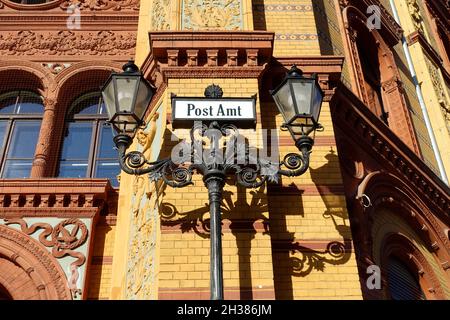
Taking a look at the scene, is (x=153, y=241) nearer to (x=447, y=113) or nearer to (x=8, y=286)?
(x=8, y=286)

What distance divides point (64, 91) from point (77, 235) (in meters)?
3.08

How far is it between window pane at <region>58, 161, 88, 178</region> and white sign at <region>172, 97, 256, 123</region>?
4173 millimetres

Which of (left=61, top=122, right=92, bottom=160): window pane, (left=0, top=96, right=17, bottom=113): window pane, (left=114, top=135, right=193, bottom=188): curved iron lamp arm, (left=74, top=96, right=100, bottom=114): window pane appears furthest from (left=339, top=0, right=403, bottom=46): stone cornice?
(left=114, top=135, right=193, bottom=188): curved iron lamp arm

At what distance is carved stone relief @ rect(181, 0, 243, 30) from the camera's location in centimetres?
818

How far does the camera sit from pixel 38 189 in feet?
29.3

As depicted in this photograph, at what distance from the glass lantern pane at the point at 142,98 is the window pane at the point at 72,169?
14.4 ft

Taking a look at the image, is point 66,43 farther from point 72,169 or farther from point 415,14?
point 415,14

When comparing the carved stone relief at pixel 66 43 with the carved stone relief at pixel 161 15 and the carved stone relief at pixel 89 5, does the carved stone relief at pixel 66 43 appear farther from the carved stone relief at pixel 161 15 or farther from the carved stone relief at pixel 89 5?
the carved stone relief at pixel 161 15

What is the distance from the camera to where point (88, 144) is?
1034 cm

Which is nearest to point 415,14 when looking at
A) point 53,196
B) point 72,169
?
point 72,169

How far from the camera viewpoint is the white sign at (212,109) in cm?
610

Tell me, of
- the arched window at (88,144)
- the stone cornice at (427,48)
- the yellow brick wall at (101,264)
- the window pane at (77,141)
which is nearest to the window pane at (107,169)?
the arched window at (88,144)

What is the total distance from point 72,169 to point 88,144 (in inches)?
22.4

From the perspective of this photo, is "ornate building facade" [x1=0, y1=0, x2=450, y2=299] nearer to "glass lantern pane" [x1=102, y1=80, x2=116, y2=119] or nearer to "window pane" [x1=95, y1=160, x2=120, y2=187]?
"window pane" [x1=95, y1=160, x2=120, y2=187]
